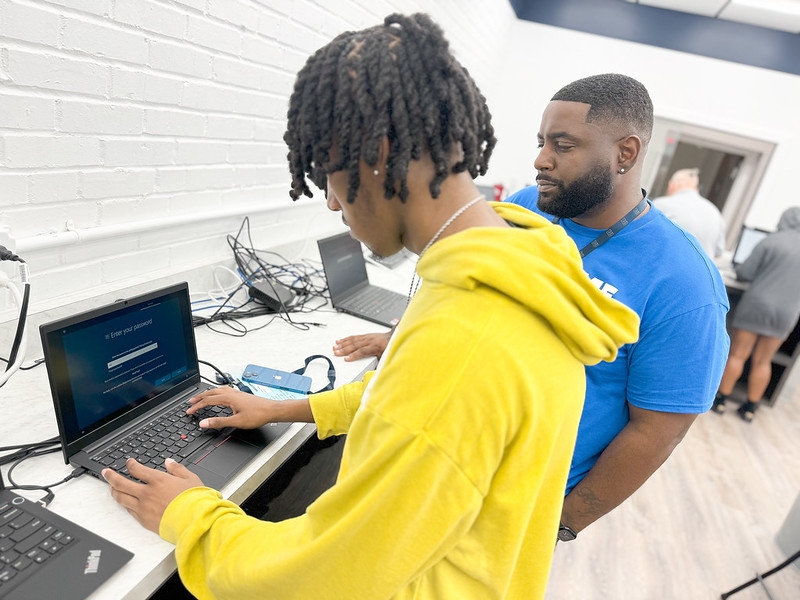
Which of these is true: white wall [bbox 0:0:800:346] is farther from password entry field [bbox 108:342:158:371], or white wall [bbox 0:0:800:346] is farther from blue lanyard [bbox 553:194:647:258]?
blue lanyard [bbox 553:194:647:258]

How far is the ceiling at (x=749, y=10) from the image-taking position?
387 centimetres

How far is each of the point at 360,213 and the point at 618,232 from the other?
717 millimetres

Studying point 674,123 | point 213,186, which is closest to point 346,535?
point 213,186

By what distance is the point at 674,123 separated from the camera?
184 inches

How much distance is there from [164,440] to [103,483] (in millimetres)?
121

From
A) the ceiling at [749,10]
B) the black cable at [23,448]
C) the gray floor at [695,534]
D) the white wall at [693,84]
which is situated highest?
the ceiling at [749,10]

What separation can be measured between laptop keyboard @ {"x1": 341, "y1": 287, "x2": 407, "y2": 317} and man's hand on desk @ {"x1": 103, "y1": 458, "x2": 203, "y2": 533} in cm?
96

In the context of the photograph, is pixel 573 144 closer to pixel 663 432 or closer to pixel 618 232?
pixel 618 232

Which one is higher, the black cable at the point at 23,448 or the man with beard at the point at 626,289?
the man with beard at the point at 626,289

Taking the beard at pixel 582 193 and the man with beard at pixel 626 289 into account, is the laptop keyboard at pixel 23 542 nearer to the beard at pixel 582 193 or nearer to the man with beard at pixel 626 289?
the man with beard at pixel 626 289

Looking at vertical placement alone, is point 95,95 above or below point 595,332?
above

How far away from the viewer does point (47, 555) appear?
2.11 ft

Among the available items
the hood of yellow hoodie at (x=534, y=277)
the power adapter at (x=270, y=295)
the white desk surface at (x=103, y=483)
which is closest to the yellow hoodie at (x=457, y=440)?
the hood of yellow hoodie at (x=534, y=277)

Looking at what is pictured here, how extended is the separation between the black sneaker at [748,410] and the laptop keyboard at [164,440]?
11.8 feet
